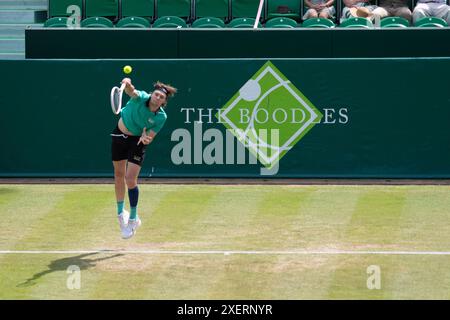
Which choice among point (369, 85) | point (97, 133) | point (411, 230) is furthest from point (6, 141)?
point (411, 230)

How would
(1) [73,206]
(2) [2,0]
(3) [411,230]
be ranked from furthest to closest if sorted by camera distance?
(2) [2,0]
(1) [73,206]
(3) [411,230]

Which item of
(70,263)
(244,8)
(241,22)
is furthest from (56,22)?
(70,263)

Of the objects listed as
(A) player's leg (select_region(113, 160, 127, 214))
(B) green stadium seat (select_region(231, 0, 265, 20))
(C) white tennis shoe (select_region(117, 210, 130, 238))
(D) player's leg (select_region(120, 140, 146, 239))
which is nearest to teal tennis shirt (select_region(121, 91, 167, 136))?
(D) player's leg (select_region(120, 140, 146, 239))

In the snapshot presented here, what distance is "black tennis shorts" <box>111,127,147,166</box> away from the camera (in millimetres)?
12836

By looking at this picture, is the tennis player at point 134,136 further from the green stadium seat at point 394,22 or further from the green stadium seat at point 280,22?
the green stadium seat at point 394,22

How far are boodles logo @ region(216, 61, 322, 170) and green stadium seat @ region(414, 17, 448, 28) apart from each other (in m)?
2.98

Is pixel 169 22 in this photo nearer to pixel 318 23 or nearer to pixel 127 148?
pixel 318 23

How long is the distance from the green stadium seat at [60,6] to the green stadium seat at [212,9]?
7.38 ft

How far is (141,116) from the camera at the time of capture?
12.7 metres

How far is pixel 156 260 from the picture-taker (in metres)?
11.8

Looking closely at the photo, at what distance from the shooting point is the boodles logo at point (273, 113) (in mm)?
17375
